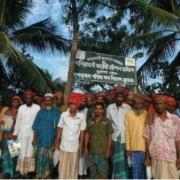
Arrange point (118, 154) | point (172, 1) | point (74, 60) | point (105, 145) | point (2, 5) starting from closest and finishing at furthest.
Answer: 1. point (105, 145)
2. point (118, 154)
3. point (74, 60)
4. point (2, 5)
5. point (172, 1)

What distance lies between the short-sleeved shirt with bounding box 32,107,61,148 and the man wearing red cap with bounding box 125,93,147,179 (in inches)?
51.6

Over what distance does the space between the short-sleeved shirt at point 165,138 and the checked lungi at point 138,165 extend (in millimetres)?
397

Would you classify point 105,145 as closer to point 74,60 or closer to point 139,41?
point 74,60

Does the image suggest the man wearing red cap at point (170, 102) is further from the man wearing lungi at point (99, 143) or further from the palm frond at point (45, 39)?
the palm frond at point (45, 39)

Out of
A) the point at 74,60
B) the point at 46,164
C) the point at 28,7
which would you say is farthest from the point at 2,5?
the point at 46,164

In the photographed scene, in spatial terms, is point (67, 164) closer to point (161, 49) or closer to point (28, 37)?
point (28, 37)

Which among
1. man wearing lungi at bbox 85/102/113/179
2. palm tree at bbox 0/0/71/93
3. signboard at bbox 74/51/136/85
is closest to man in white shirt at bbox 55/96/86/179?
man wearing lungi at bbox 85/102/113/179

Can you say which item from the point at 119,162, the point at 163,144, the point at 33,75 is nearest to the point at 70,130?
the point at 119,162

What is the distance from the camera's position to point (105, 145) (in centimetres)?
464

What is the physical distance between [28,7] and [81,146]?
7.09 m

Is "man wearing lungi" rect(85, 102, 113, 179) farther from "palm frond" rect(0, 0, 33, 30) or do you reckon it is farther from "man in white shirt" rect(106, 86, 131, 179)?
"palm frond" rect(0, 0, 33, 30)

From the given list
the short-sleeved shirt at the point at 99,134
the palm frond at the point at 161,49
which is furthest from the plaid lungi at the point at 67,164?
the palm frond at the point at 161,49

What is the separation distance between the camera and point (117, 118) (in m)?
5.18

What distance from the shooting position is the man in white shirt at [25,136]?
5.41 meters
